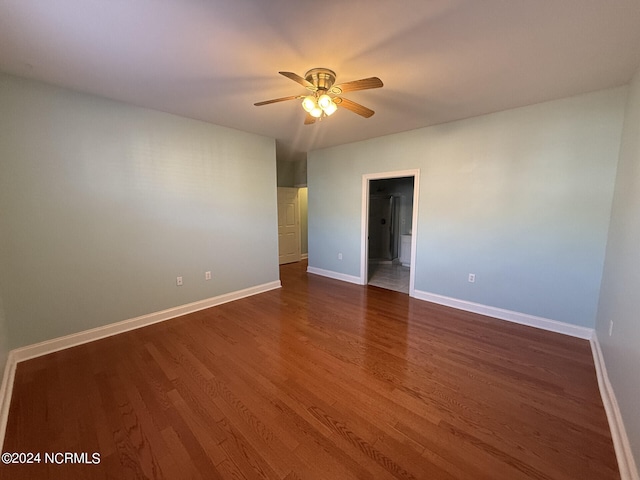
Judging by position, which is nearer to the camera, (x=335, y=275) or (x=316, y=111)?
(x=316, y=111)

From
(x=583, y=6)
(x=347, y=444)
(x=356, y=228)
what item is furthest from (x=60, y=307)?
(x=583, y=6)

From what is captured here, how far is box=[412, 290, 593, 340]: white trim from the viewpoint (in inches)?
103

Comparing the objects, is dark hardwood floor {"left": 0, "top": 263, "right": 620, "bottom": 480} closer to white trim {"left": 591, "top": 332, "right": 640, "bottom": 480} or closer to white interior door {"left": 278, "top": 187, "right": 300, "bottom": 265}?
white trim {"left": 591, "top": 332, "right": 640, "bottom": 480}

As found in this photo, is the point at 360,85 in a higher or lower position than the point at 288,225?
higher

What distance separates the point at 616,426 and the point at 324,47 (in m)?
3.02

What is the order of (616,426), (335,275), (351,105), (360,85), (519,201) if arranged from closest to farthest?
(616,426)
(360,85)
(351,105)
(519,201)
(335,275)

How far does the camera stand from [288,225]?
605 cm

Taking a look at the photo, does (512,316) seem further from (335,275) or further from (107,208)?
(107,208)

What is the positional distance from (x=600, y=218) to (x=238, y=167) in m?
4.18

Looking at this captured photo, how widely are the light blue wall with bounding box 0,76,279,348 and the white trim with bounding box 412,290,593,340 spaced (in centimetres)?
292

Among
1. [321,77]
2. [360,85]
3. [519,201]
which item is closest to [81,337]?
[321,77]

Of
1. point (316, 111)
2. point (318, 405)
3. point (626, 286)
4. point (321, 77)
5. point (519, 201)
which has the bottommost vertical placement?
point (318, 405)

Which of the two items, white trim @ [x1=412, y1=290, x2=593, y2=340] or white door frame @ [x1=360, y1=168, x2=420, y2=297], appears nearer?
white trim @ [x1=412, y1=290, x2=593, y2=340]

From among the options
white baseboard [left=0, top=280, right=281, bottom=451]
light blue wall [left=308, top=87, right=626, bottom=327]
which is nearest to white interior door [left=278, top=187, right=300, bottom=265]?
white baseboard [left=0, top=280, right=281, bottom=451]
